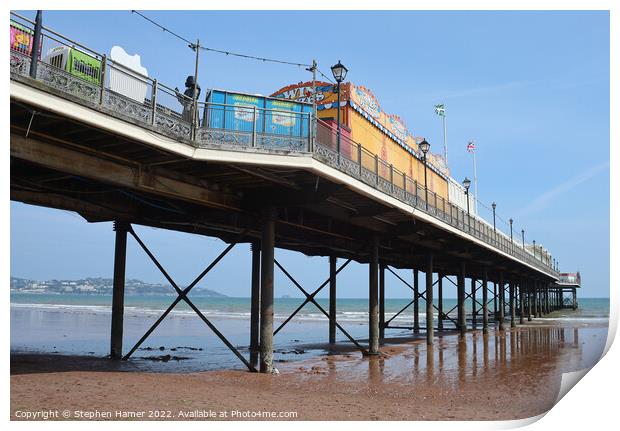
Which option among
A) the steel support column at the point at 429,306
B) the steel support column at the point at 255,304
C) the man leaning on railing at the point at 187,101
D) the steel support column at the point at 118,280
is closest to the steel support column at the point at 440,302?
the steel support column at the point at 429,306

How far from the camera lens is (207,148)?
408 inches

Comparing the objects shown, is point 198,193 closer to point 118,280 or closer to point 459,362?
point 118,280

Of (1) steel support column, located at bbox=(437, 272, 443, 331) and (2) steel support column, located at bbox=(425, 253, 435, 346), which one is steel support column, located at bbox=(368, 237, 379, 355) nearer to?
(2) steel support column, located at bbox=(425, 253, 435, 346)

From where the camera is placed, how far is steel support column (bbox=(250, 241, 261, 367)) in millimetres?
17734

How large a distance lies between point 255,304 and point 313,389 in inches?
244

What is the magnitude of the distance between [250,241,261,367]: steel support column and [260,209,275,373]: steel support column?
164 inches

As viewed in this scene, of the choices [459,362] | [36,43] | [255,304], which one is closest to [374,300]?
[459,362]

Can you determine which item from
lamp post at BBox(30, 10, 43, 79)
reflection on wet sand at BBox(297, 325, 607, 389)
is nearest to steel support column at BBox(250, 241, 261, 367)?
reflection on wet sand at BBox(297, 325, 607, 389)

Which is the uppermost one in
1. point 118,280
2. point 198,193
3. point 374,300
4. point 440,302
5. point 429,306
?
point 198,193

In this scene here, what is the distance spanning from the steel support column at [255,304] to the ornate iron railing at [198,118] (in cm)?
543

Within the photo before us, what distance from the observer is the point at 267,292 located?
1318 cm

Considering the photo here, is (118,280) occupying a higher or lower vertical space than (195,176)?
lower

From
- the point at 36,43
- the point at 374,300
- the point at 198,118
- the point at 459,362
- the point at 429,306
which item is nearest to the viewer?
the point at 36,43

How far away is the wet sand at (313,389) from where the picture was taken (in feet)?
28.4
